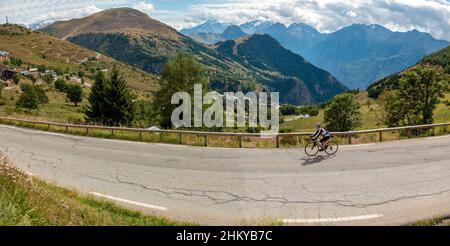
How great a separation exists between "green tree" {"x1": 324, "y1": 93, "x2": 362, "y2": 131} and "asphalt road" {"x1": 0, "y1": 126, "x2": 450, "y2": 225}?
57473 mm

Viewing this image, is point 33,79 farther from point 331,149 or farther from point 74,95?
point 331,149

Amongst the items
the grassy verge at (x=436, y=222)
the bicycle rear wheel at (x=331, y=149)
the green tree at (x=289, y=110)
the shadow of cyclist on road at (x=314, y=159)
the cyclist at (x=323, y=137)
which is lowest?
the grassy verge at (x=436, y=222)

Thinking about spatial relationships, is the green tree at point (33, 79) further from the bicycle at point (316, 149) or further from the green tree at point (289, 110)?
the bicycle at point (316, 149)

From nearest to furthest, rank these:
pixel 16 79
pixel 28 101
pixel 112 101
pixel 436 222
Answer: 1. pixel 436 222
2. pixel 112 101
3. pixel 28 101
4. pixel 16 79

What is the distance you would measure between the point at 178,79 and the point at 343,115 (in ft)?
147

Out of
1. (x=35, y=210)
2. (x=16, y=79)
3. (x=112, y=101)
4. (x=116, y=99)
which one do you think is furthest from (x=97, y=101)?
(x=16, y=79)

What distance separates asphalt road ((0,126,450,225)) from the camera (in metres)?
9.41

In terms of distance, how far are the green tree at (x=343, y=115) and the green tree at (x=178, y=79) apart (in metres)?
42.0

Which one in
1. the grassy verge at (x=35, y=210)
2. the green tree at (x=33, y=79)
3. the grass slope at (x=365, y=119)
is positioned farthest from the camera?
the green tree at (x=33, y=79)

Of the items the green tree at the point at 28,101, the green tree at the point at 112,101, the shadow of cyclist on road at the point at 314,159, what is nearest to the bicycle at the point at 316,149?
the shadow of cyclist on road at the point at 314,159

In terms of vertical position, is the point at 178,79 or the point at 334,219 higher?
the point at 178,79

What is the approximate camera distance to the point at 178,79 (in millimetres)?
41938

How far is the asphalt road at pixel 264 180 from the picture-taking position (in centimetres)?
941

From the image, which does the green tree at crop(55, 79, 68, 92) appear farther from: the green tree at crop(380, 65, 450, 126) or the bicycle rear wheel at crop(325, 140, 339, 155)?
the bicycle rear wheel at crop(325, 140, 339, 155)
